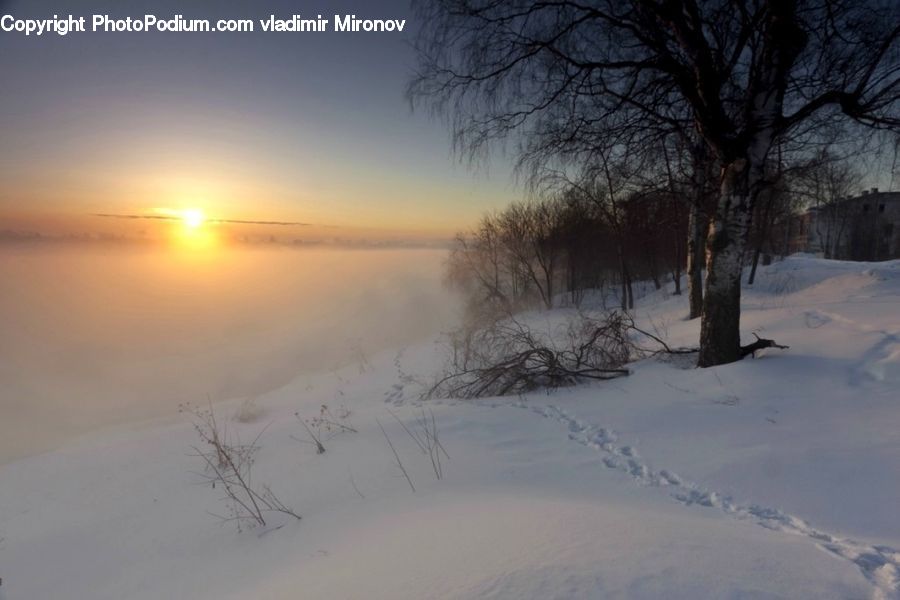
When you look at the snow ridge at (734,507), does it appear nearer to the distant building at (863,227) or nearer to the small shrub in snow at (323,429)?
the small shrub in snow at (323,429)

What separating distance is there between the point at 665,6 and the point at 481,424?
5103 millimetres

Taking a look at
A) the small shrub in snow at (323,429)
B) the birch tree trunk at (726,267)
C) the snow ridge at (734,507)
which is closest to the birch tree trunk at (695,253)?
the birch tree trunk at (726,267)

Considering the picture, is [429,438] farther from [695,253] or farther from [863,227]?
[863,227]

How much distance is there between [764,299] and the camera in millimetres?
12781

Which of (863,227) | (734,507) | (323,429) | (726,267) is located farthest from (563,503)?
(863,227)

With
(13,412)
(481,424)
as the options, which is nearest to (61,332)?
(13,412)

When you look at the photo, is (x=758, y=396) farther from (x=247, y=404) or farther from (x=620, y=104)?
(x=247, y=404)

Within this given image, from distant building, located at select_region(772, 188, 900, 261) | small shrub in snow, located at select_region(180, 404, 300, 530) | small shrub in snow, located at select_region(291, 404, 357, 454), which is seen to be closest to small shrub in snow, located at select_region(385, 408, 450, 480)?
small shrub in snow, located at select_region(291, 404, 357, 454)

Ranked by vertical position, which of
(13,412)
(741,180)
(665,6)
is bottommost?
(13,412)

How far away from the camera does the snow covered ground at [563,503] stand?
1951mm

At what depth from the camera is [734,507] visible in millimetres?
2885

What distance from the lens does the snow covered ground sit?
1.95 m

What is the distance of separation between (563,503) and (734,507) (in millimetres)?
1209

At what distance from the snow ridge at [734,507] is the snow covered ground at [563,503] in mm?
16
